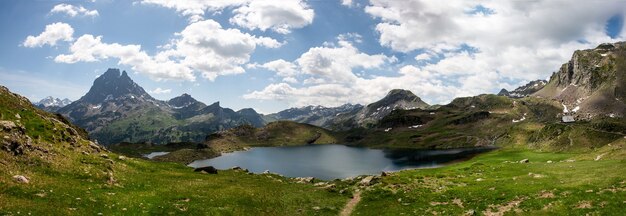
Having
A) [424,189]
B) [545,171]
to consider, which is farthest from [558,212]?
[545,171]

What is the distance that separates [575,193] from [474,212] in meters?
9.32

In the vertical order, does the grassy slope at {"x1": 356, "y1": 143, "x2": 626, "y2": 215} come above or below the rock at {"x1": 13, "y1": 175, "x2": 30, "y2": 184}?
below

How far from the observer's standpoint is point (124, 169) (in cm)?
4900

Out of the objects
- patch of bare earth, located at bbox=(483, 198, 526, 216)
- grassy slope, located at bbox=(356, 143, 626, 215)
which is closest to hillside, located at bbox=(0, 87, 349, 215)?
grassy slope, located at bbox=(356, 143, 626, 215)

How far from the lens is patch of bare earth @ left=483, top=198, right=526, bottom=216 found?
1391 inches

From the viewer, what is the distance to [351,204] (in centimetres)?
4769

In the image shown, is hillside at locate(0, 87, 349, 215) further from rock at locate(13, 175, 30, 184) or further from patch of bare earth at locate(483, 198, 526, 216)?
patch of bare earth at locate(483, 198, 526, 216)

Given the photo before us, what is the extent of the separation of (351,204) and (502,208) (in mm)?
17362

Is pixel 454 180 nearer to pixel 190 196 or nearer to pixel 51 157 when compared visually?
pixel 190 196

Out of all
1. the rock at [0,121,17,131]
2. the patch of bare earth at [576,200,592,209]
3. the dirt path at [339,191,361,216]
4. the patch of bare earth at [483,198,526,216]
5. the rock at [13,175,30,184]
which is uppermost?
the rock at [0,121,17,131]

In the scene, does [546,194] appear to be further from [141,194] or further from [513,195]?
[141,194]

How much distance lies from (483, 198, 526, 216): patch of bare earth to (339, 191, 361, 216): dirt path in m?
14.4

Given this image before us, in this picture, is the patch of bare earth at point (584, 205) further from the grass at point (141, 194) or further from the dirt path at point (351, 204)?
the grass at point (141, 194)

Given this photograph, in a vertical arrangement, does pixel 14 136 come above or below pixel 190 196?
above
